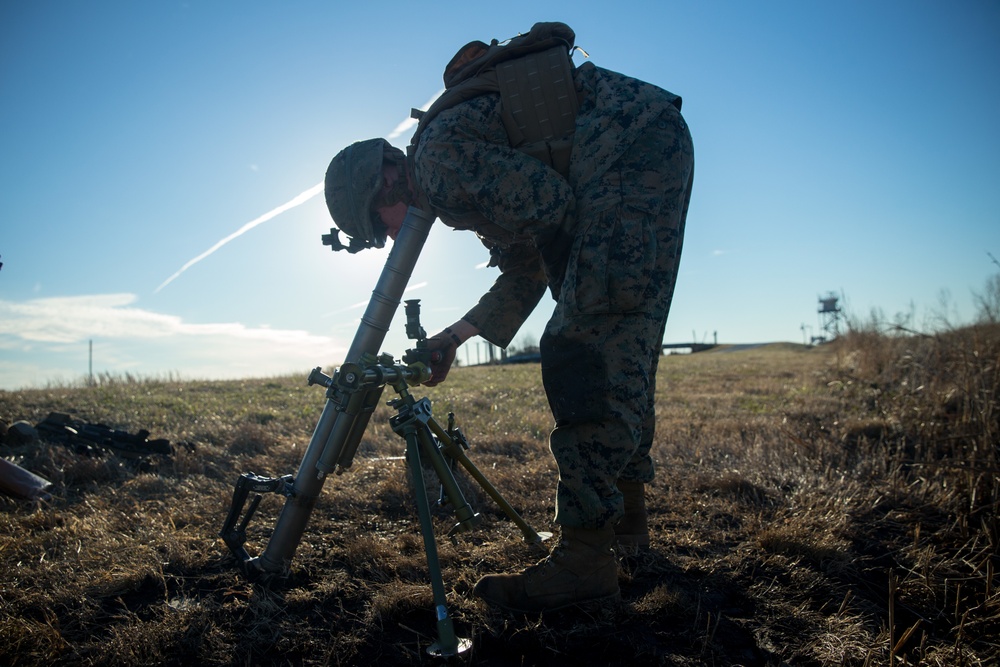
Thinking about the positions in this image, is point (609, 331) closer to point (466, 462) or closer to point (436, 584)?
point (466, 462)

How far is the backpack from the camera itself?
2691 mm

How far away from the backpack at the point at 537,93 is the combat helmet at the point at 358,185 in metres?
0.42

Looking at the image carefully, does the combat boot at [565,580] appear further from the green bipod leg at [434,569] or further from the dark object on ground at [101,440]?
the dark object on ground at [101,440]

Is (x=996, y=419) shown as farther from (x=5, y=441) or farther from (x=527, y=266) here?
(x=5, y=441)

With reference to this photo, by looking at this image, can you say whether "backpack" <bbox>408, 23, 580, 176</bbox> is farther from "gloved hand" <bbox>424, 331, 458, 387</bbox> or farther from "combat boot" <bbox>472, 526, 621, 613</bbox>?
"combat boot" <bbox>472, 526, 621, 613</bbox>

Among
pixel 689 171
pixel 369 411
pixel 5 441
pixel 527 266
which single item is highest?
pixel 689 171

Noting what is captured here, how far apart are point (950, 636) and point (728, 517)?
1341 mm

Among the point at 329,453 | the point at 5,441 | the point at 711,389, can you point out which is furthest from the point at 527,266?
the point at 711,389

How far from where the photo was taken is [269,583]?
2.71 metres

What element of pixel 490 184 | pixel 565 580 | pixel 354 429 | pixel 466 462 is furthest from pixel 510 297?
pixel 565 580

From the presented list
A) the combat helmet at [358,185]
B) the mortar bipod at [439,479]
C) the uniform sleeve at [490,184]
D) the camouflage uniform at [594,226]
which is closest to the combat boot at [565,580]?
the camouflage uniform at [594,226]

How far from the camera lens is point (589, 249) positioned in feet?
8.09

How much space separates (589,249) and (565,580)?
4.48 feet

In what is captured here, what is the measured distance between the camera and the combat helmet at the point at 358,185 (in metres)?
2.98
